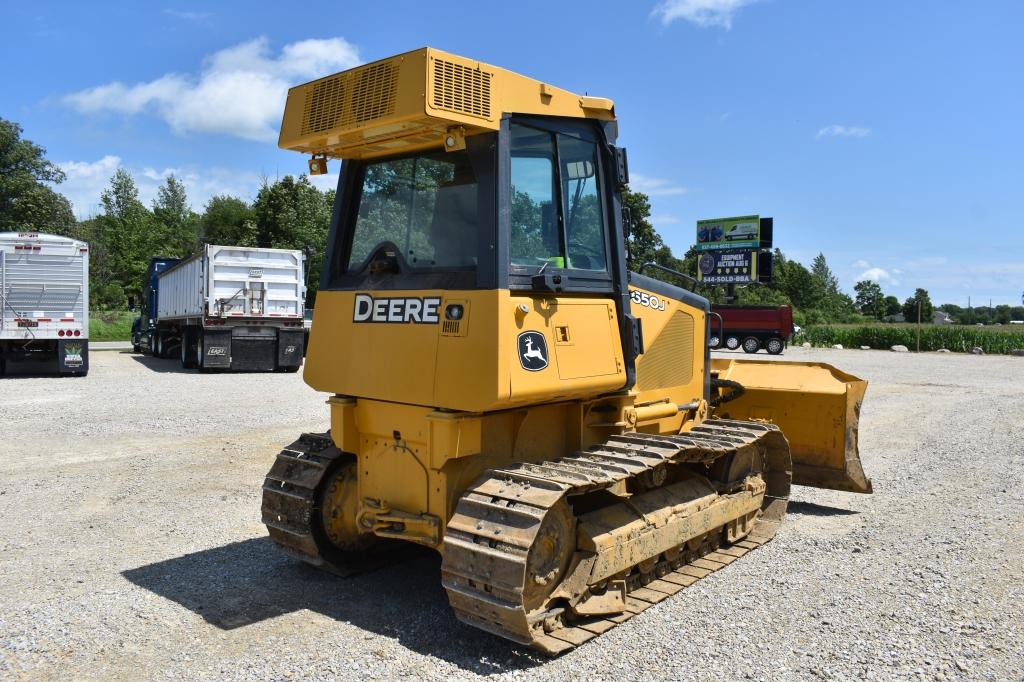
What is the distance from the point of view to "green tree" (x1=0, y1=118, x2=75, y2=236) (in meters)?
47.8

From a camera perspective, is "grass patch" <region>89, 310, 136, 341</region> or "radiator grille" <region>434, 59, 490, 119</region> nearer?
"radiator grille" <region>434, 59, 490, 119</region>

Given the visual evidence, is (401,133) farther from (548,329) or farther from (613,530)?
(613,530)

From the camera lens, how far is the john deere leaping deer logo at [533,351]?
15.6 ft

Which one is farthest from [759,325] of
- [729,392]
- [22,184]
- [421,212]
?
[22,184]

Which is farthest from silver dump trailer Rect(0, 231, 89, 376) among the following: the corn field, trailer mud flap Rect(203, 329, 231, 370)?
the corn field

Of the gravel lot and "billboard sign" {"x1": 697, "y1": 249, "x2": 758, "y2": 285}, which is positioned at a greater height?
"billboard sign" {"x1": 697, "y1": 249, "x2": 758, "y2": 285}

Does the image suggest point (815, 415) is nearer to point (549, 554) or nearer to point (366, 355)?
point (549, 554)

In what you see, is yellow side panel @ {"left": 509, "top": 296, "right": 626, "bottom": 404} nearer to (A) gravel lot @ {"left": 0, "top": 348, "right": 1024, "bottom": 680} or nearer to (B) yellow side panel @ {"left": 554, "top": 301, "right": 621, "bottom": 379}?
(B) yellow side panel @ {"left": 554, "top": 301, "right": 621, "bottom": 379}

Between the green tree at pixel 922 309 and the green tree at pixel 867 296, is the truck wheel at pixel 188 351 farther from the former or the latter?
the green tree at pixel 867 296

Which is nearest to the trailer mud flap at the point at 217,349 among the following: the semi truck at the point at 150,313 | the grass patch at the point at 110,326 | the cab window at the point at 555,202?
the semi truck at the point at 150,313

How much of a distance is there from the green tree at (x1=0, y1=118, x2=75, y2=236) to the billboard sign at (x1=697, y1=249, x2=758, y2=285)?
128ft

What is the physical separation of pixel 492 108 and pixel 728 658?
337cm

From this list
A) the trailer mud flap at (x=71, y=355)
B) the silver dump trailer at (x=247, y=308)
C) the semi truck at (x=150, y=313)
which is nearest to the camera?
the trailer mud flap at (x=71, y=355)

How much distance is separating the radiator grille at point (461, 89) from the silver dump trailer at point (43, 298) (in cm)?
1725
